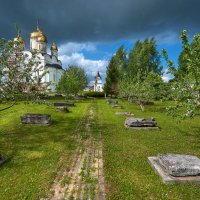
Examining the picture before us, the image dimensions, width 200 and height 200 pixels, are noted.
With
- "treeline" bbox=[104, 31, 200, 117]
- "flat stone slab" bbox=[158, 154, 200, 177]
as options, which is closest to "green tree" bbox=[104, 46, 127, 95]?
"treeline" bbox=[104, 31, 200, 117]

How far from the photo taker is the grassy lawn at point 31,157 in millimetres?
8602

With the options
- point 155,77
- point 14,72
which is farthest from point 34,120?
point 155,77

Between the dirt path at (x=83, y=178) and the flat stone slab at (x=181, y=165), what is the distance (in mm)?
2642

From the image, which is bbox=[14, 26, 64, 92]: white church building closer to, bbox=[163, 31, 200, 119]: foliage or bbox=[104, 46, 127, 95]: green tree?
bbox=[104, 46, 127, 95]: green tree

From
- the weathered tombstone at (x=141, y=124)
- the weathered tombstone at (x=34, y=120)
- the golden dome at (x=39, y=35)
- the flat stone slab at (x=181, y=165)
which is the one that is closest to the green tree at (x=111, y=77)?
the golden dome at (x=39, y=35)

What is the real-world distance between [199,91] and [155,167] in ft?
17.0

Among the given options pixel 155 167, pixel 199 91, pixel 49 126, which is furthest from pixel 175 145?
pixel 49 126

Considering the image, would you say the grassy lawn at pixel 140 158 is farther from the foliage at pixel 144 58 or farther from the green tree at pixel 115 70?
the green tree at pixel 115 70

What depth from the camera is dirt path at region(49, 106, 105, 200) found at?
8.14m

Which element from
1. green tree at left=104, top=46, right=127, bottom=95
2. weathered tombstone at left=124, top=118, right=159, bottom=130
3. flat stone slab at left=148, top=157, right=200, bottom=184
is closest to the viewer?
flat stone slab at left=148, top=157, right=200, bottom=184

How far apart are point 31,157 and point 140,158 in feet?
17.7

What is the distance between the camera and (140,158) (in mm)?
12148

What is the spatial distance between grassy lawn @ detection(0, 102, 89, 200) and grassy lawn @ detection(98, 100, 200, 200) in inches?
90.1

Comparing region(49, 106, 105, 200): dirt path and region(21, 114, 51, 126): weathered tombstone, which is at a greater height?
region(21, 114, 51, 126): weathered tombstone
